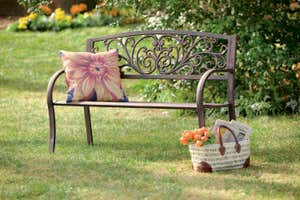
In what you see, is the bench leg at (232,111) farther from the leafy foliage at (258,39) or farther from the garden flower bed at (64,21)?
the garden flower bed at (64,21)

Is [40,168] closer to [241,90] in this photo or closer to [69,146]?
[69,146]

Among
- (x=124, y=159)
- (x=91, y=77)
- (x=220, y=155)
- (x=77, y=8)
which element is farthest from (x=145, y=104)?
(x=77, y=8)

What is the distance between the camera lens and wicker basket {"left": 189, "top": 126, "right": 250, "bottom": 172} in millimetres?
6023

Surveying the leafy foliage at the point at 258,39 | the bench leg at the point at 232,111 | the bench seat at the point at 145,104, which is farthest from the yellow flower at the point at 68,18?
the bench leg at the point at 232,111

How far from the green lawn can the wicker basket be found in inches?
2.8

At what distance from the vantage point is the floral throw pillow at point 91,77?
22.8 ft

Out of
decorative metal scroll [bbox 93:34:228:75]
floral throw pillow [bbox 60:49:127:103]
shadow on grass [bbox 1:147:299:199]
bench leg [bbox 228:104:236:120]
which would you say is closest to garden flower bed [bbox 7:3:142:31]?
decorative metal scroll [bbox 93:34:228:75]

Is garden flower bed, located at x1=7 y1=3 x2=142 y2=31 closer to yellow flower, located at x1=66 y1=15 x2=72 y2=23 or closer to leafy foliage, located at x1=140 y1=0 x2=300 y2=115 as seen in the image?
yellow flower, located at x1=66 y1=15 x2=72 y2=23

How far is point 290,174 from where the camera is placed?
600cm

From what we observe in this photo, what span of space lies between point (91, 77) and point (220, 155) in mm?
1467

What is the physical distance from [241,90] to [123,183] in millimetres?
3081

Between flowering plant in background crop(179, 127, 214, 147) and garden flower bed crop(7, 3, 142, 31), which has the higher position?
flowering plant in background crop(179, 127, 214, 147)

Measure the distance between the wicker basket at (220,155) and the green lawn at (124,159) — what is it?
7 centimetres

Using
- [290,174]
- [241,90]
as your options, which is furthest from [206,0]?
[290,174]
